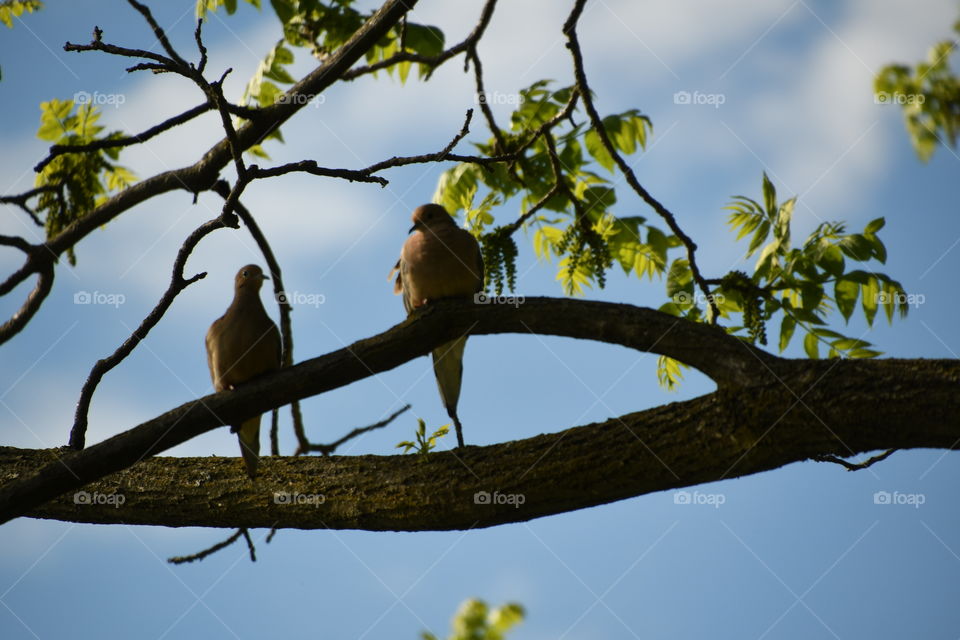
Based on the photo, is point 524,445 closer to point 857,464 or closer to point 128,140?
point 857,464

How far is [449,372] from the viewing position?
4.93m

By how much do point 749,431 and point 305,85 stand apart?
311 cm

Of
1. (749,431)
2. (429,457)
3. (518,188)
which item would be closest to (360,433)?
(429,457)

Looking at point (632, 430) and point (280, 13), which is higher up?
point (280, 13)

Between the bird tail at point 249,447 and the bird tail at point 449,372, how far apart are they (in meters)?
1.13

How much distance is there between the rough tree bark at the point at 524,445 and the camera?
2.84 metres

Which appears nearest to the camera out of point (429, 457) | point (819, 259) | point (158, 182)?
point (429, 457)

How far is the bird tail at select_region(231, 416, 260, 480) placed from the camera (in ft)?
12.4

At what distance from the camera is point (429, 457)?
3.57m

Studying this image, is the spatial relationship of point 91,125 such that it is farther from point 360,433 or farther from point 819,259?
point 819,259

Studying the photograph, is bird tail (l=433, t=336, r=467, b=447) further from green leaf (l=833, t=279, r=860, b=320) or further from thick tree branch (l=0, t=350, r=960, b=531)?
green leaf (l=833, t=279, r=860, b=320)

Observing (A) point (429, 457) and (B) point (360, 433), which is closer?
(A) point (429, 457)

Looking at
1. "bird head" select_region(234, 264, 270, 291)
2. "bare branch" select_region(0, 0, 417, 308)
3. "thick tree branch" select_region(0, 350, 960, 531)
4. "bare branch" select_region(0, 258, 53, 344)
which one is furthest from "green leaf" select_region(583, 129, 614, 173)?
"bare branch" select_region(0, 258, 53, 344)

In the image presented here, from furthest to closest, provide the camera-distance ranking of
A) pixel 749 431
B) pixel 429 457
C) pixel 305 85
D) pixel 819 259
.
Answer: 1. pixel 305 85
2. pixel 819 259
3. pixel 429 457
4. pixel 749 431
